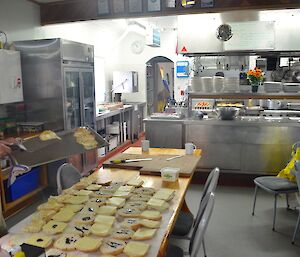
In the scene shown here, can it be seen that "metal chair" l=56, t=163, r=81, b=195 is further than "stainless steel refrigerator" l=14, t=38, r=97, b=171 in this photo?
No

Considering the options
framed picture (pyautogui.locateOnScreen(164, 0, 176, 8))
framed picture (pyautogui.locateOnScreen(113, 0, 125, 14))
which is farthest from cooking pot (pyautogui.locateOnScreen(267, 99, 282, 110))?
framed picture (pyautogui.locateOnScreen(113, 0, 125, 14))

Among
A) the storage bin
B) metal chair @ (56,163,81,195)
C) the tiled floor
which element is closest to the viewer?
metal chair @ (56,163,81,195)

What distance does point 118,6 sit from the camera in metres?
4.13

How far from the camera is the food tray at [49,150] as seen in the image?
2.30m

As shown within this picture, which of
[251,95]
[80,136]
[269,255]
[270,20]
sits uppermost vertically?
[270,20]

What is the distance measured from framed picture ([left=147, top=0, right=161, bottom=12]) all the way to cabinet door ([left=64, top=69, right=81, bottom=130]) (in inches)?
53.1

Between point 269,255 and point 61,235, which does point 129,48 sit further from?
point 61,235

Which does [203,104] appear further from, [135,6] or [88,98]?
[135,6]

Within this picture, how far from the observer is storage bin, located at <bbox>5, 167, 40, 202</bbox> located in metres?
3.70

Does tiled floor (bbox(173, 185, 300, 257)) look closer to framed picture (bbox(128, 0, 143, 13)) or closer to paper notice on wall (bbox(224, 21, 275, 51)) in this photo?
paper notice on wall (bbox(224, 21, 275, 51))

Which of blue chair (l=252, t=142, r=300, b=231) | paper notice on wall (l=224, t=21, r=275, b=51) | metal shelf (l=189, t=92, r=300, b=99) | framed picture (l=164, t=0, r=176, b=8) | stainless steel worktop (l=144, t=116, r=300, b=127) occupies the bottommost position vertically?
blue chair (l=252, t=142, r=300, b=231)

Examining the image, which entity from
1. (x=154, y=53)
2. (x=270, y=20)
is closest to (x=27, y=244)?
(x=270, y=20)

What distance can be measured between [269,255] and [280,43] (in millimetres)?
3532

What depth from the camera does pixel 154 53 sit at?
26.3ft
